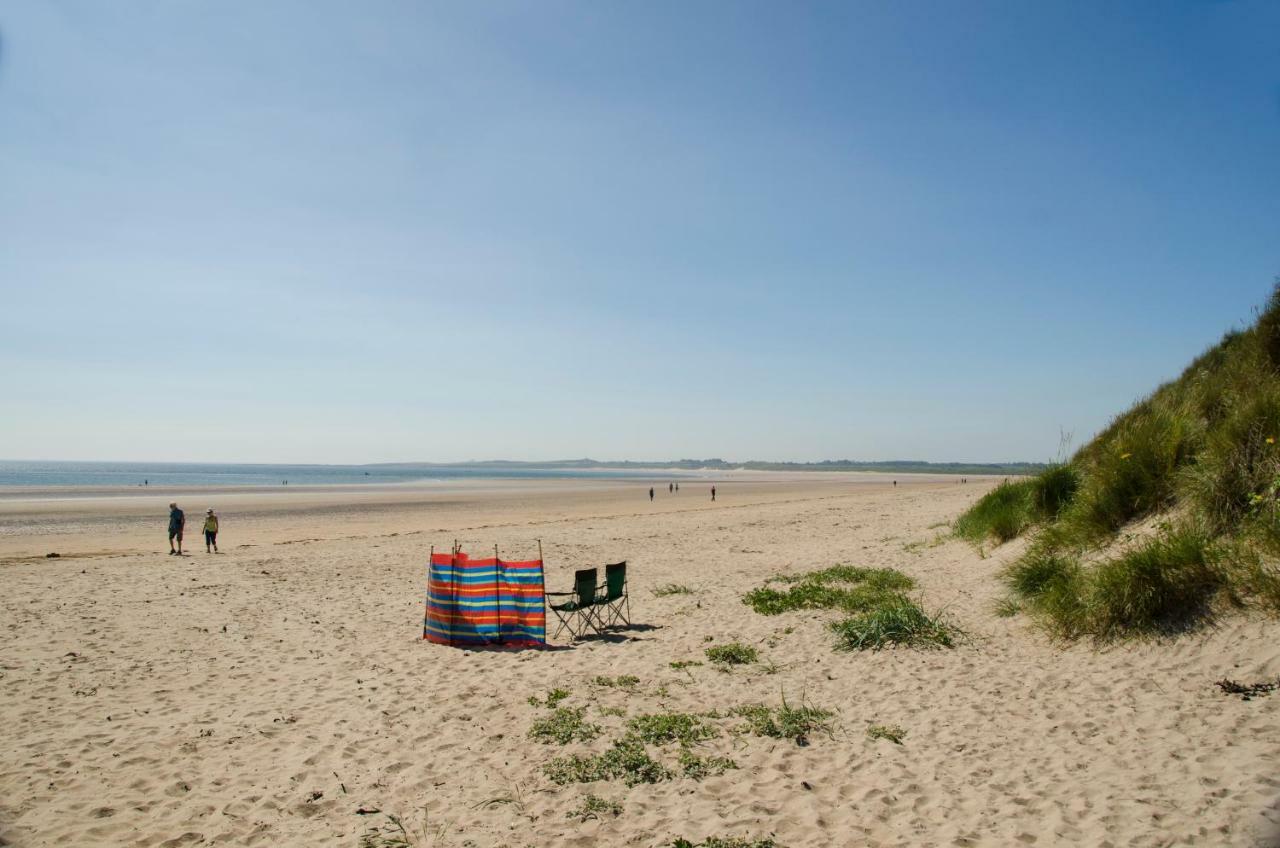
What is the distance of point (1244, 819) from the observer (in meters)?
4.33

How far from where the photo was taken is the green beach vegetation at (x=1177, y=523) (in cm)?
724

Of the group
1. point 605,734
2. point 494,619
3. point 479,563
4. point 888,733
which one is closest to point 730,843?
point 605,734

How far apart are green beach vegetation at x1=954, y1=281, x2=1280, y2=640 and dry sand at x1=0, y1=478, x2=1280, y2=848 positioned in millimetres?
474

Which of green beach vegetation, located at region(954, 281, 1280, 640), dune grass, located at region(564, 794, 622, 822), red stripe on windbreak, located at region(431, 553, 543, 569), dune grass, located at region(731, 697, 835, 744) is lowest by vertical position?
dune grass, located at region(564, 794, 622, 822)

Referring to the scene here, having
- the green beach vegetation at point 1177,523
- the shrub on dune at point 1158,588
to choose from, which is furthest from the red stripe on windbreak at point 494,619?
the shrub on dune at point 1158,588

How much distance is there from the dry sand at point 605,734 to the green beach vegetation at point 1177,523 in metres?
0.47

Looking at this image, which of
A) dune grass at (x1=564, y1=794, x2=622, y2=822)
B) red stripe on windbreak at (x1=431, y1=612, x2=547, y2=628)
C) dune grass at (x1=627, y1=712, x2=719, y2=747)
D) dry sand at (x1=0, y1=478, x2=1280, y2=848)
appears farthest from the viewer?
red stripe on windbreak at (x1=431, y1=612, x2=547, y2=628)

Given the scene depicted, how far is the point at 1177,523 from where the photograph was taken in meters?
8.95

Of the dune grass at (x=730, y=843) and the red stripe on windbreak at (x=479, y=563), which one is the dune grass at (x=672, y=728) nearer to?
the dune grass at (x=730, y=843)

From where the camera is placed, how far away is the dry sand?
4848 millimetres

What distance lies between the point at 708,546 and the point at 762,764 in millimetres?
15323

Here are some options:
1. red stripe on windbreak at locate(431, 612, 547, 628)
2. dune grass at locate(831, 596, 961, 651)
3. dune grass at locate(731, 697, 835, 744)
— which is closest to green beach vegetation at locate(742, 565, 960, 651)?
dune grass at locate(831, 596, 961, 651)

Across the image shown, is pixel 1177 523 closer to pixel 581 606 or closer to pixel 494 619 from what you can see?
pixel 581 606

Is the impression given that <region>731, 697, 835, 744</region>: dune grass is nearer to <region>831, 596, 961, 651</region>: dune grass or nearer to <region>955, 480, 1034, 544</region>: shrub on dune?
<region>831, 596, 961, 651</region>: dune grass
